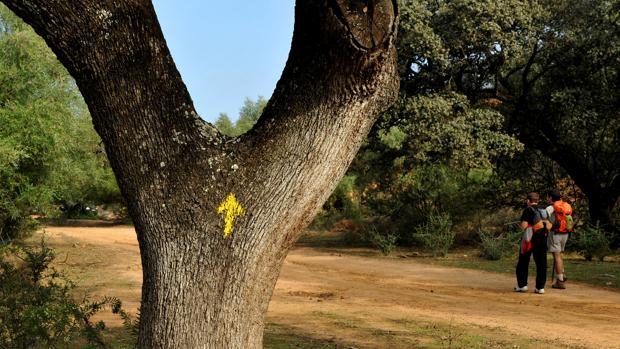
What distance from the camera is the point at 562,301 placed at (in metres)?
13.4

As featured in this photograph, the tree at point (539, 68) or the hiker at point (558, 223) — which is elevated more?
the tree at point (539, 68)

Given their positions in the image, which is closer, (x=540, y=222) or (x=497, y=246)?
(x=540, y=222)

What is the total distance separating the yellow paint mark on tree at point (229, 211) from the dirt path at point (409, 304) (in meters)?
3.04

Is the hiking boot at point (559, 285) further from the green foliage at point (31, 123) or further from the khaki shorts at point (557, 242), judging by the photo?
the green foliage at point (31, 123)

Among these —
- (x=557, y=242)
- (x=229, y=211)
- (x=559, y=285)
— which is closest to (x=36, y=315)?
(x=229, y=211)

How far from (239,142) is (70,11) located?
1423mm

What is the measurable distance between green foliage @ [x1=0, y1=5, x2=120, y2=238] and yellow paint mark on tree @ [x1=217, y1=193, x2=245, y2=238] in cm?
1179

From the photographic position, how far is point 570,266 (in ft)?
64.4

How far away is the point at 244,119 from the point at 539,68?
134ft

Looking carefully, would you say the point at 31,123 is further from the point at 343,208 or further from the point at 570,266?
the point at 343,208

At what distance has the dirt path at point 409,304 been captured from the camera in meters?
9.84

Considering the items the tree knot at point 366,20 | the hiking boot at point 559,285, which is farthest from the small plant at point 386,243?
the tree knot at point 366,20

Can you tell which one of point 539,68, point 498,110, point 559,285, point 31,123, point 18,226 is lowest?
point 559,285

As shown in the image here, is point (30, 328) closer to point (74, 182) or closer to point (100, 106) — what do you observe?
point (100, 106)
